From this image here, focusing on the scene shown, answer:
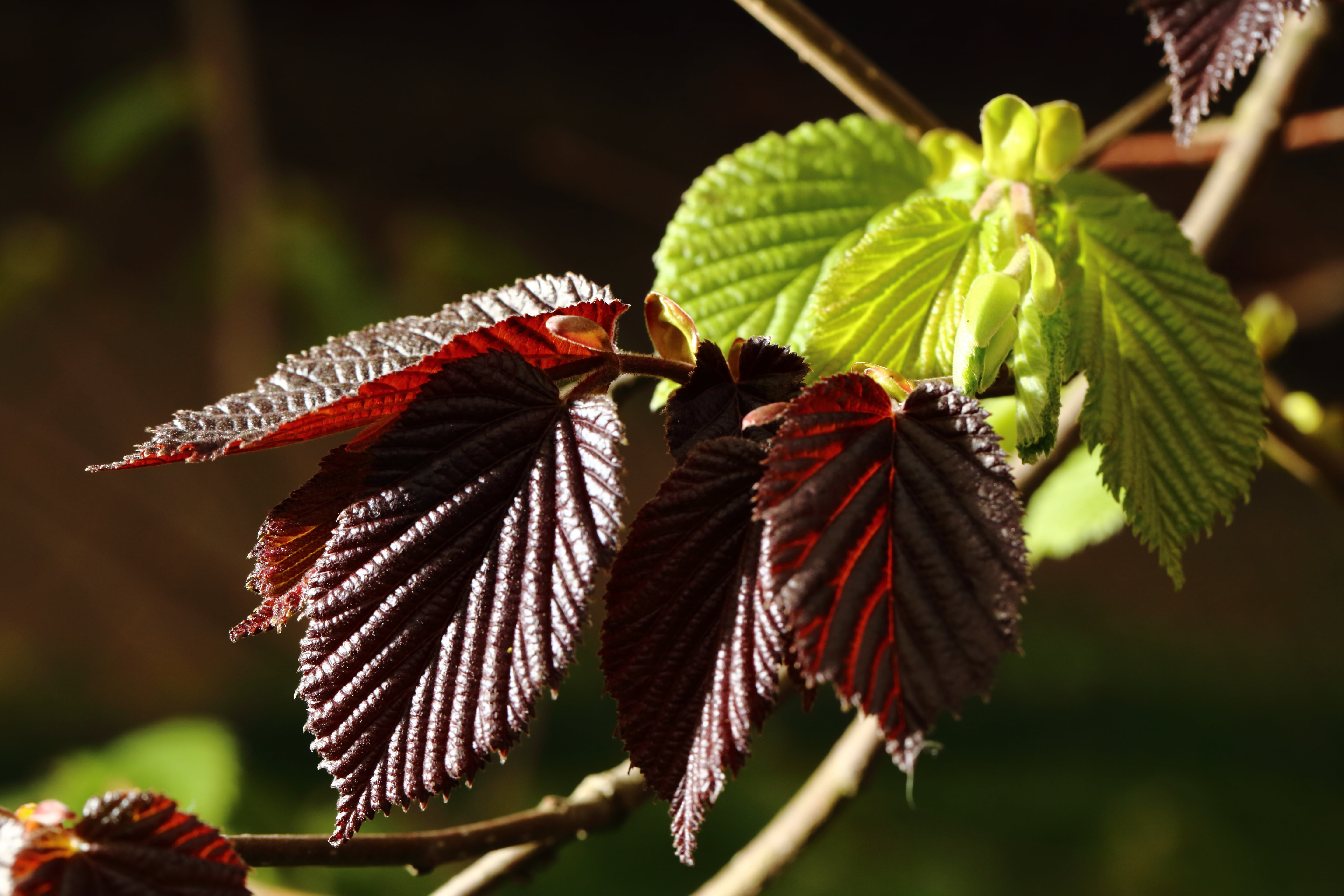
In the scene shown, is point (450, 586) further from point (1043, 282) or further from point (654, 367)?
point (1043, 282)

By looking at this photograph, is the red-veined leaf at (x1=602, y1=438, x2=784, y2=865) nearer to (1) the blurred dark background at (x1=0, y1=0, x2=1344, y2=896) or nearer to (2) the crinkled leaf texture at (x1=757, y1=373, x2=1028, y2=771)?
(2) the crinkled leaf texture at (x1=757, y1=373, x2=1028, y2=771)

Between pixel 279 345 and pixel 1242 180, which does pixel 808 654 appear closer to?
pixel 1242 180

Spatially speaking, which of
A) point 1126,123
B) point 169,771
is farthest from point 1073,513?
point 169,771

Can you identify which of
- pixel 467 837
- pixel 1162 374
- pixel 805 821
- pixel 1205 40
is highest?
pixel 1205 40

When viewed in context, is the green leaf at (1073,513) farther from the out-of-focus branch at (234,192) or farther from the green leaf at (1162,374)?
the out-of-focus branch at (234,192)

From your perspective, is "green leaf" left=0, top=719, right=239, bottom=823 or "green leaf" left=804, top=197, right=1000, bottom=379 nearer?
"green leaf" left=804, top=197, right=1000, bottom=379

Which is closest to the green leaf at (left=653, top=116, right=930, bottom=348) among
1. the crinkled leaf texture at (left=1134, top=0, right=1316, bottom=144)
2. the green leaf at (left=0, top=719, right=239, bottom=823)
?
the crinkled leaf texture at (left=1134, top=0, right=1316, bottom=144)
